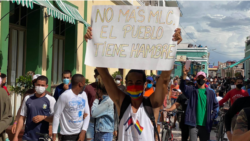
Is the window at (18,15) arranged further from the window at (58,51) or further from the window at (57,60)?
the window at (57,60)

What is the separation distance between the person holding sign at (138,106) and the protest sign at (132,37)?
0.11 m

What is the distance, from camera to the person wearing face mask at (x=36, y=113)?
4.58 meters

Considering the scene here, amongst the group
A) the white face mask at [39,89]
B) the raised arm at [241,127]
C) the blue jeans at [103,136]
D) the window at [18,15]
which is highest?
the window at [18,15]

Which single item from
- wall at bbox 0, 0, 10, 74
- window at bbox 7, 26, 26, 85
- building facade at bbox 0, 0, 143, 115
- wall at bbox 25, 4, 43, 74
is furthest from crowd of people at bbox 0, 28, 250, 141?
wall at bbox 25, 4, 43, 74

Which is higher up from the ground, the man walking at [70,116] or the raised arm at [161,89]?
the raised arm at [161,89]

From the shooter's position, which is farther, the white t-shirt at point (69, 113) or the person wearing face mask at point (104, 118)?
the person wearing face mask at point (104, 118)

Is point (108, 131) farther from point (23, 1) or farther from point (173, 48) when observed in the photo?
point (23, 1)

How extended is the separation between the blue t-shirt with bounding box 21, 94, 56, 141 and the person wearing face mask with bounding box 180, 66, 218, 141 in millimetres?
2818

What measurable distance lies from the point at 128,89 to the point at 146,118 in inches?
14.6

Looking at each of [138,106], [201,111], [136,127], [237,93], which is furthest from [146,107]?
[237,93]

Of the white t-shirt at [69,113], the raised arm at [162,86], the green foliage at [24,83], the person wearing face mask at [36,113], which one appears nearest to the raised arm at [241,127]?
the raised arm at [162,86]

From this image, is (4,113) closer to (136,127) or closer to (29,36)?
(136,127)

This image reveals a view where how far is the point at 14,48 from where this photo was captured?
30.1ft

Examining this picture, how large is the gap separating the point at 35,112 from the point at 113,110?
1277mm
